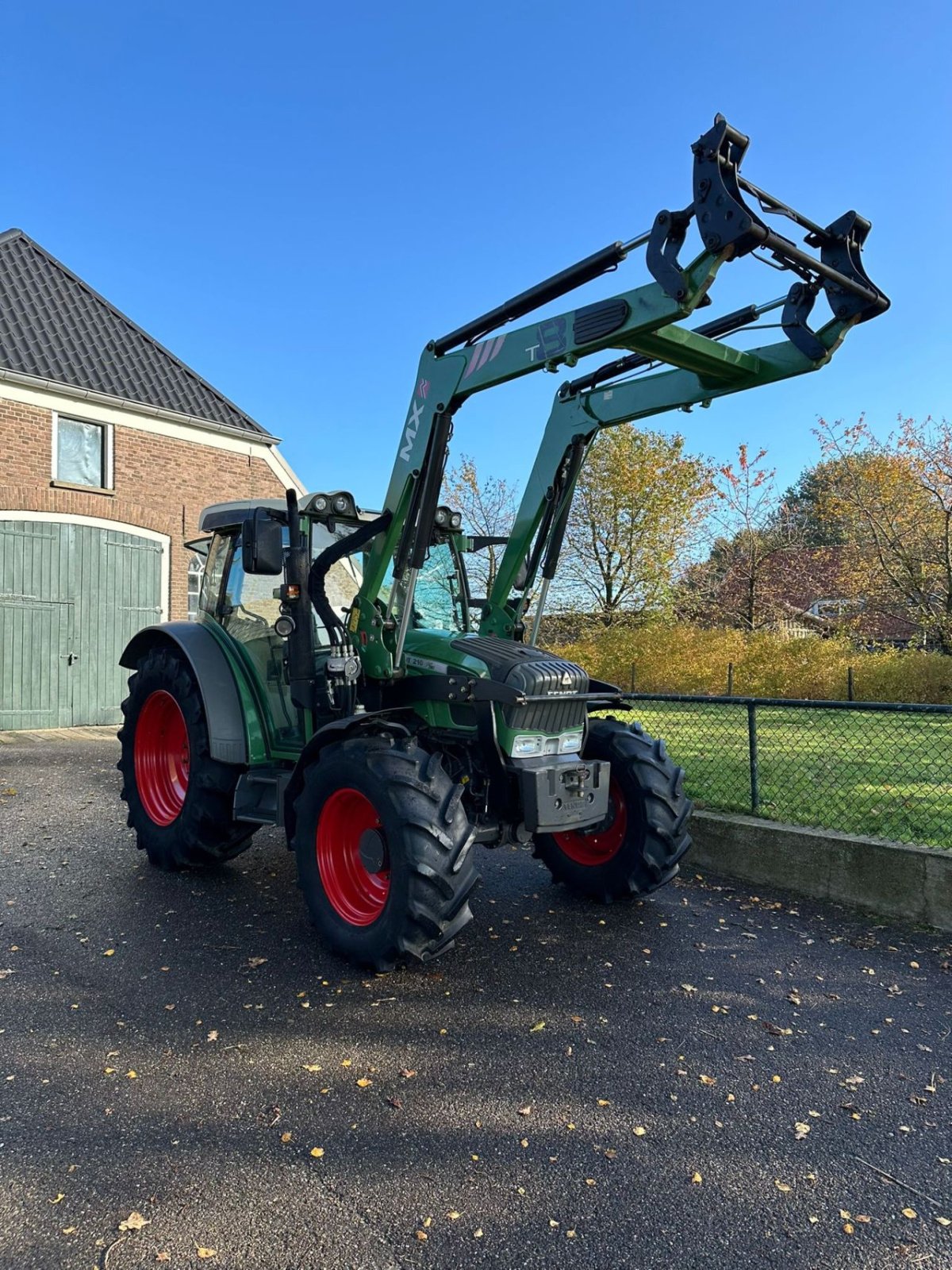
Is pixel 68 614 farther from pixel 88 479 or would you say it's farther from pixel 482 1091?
pixel 482 1091

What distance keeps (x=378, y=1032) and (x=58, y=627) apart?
37.2ft

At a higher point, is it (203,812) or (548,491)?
(548,491)

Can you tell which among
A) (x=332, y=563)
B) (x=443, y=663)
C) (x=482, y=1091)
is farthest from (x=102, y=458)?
(x=482, y=1091)

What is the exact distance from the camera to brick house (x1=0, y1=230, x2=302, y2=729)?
1270 cm

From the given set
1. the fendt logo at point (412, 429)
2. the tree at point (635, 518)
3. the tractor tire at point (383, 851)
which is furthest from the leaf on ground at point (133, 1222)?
the tree at point (635, 518)

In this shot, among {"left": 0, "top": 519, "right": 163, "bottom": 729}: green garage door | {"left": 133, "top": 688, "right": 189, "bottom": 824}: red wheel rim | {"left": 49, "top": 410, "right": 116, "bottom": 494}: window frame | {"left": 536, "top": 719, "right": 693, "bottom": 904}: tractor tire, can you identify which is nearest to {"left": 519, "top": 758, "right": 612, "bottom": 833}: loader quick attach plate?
{"left": 536, "top": 719, "right": 693, "bottom": 904}: tractor tire

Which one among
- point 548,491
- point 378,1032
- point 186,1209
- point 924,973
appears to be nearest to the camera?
point 186,1209

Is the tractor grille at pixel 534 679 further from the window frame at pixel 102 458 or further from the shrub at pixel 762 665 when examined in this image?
the shrub at pixel 762 665

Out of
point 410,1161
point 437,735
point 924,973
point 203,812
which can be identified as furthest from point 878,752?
point 410,1161

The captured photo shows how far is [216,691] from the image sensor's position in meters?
5.32

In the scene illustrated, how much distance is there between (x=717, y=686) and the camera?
15602 mm

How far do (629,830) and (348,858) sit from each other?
61.4 inches

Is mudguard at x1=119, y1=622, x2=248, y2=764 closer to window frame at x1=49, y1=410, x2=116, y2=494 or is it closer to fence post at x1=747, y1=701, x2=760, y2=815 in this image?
fence post at x1=747, y1=701, x2=760, y2=815

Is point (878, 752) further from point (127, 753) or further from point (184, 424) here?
point (184, 424)
